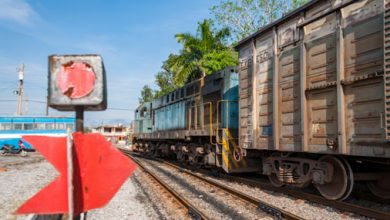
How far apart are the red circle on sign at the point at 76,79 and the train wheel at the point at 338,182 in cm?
539

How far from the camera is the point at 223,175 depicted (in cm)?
1146

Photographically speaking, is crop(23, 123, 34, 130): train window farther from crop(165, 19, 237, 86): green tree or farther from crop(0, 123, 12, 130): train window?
crop(165, 19, 237, 86): green tree

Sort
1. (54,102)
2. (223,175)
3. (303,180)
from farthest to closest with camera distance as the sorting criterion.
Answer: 1. (223,175)
2. (303,180)
3. (54,102)

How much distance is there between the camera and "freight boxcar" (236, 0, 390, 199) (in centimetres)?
546

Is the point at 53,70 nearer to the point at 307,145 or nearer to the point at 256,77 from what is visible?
the point at 307,145

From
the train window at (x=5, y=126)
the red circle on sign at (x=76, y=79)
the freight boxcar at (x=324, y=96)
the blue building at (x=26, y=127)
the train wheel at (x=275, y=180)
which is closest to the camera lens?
the red circle on sign at (x=76, y=79)

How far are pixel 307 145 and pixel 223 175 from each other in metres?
Answer: 5.12

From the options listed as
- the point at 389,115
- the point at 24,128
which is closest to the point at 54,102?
the point at 389,115

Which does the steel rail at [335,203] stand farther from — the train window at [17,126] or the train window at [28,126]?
the train window at [17,126]

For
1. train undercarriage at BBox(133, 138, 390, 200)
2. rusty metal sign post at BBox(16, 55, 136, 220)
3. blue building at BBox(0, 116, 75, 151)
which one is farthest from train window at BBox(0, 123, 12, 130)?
rusty metal sign post at BBox(16, 55, 136, 220)

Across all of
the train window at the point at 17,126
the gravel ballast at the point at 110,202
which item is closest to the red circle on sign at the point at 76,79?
the gravel ballast at the point at 110,202

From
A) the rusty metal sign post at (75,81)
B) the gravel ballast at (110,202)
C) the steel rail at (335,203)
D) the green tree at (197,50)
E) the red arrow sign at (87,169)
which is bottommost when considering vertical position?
the gravel ballast at (110,202)

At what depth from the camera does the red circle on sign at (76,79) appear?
8.75 feet

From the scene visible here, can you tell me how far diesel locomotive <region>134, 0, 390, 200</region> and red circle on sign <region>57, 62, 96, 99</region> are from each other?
442cm
